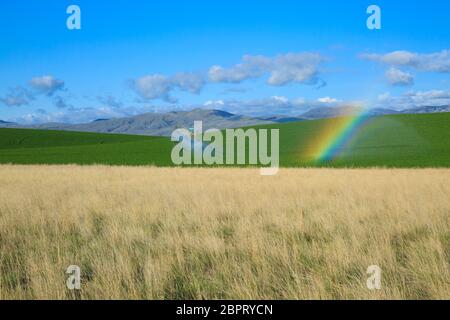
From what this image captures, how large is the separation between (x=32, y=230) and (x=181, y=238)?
363 cm

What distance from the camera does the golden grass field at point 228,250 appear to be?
5.04 metres

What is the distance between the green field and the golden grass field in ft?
102

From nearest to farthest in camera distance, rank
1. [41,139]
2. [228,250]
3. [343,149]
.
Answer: [228,250] < [343,149] < [41,139]

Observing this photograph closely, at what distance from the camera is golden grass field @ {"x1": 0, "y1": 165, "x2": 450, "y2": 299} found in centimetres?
504

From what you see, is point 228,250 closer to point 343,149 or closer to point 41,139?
point 343,149

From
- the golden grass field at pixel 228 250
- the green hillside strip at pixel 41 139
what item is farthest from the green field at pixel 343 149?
the golden grass field at pixel 228 250

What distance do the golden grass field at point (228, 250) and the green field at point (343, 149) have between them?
102ft

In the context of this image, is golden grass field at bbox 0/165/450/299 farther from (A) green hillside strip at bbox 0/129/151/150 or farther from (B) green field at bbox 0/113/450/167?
(A) green hillside strip at bbox 0/129/151/150

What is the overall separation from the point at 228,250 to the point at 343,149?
2225 inches

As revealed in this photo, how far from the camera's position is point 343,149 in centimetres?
6016

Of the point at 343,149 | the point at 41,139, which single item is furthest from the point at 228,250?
the point at 41,139

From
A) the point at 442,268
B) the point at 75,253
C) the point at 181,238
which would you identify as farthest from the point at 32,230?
the point at 442,268

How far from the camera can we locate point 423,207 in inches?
395

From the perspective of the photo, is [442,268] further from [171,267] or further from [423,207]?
[423,207]
